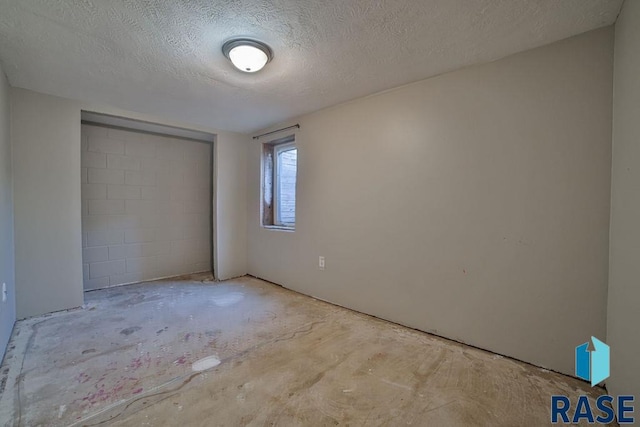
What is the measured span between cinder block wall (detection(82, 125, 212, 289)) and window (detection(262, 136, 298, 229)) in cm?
105

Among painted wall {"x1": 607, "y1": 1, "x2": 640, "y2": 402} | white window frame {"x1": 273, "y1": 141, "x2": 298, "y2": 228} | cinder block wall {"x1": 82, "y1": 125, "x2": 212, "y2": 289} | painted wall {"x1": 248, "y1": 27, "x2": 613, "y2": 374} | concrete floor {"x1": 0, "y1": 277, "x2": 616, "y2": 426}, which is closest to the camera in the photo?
painted wall {"x1": 607, "y1": 1, "x2": 640, "y2": 402}

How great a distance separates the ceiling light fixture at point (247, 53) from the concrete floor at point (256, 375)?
2.01 meters

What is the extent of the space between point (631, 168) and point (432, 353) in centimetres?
152

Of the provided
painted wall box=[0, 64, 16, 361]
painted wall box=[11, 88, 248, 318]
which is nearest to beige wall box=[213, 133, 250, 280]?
painted wall box=[11, 88, 248, 318]

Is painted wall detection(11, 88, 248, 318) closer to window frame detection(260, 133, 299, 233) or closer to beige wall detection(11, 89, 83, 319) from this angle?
beige wall detection(11, 89, 83, 319)

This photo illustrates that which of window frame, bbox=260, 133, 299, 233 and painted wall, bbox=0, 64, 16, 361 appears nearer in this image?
painted wall, bbox=0, 64, 16, 361

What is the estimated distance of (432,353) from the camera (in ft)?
6.21

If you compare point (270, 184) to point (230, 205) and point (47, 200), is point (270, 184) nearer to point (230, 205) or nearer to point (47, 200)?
point (230, 205)

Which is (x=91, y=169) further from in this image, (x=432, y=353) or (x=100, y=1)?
(x=432, y=353)

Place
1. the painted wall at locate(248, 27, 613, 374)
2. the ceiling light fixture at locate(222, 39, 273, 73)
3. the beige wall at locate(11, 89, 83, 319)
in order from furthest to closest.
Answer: the beige wall at locate(11, 89, 83, 319), the ceiling light fixture at locate(222, 39, 273, 73), the painted wall at locate(248, 27, 613, 374)

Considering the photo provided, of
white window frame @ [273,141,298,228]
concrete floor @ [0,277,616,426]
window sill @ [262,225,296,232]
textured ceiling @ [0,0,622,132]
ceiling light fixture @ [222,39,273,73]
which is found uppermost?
textured ceiling @ [0,0,622,132]

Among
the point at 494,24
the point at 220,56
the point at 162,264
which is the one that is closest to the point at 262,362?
the point at 220,56

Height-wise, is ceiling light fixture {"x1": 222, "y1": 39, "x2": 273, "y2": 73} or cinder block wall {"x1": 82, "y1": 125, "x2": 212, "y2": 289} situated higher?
ceiling light fixture {"x1": 222, "y1": 39, "x2": 273, "y2": 73}

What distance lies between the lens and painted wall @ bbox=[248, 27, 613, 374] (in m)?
1.57
